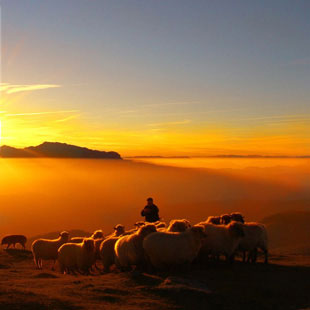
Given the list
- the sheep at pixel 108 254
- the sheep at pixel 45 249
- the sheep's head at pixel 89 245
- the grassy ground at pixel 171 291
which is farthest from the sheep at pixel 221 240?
the sheep at pixel 45 249

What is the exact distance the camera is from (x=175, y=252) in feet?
41.2

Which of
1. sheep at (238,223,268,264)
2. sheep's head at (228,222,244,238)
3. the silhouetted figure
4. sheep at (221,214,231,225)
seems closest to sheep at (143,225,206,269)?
sheep's head at (228,222,244,238)

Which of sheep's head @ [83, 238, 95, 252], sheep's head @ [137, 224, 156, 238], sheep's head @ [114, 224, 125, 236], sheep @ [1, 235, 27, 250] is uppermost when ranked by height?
sheep's head @ [137, 224, 156, 238]

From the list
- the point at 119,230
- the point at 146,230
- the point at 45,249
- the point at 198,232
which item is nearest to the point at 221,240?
the point at 198,232

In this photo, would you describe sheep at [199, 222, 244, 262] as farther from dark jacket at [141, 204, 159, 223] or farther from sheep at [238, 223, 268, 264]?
dark jacket at [141, 204, 159, 223]

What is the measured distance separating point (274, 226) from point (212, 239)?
26783mm

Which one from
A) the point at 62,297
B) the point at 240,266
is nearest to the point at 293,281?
the point at 240,266

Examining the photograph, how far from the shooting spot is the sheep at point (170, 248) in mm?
12445

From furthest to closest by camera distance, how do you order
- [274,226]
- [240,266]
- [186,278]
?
[274,226] → [240,266] → [186,278]

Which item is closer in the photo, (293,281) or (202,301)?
(202,301)

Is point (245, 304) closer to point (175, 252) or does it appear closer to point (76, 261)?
point (175, 252)

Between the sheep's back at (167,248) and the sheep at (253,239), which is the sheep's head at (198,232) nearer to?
the sheep's back at (167,248)

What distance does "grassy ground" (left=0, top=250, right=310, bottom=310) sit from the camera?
9336 millimetres

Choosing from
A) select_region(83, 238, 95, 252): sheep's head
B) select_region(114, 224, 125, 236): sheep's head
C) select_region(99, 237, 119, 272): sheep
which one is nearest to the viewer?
select_region(99, 237, 119, 272): sheep
